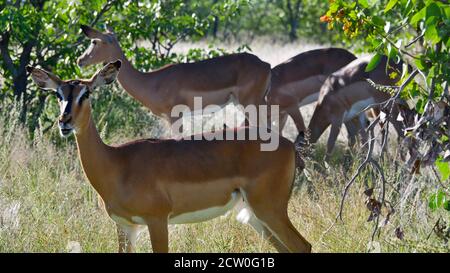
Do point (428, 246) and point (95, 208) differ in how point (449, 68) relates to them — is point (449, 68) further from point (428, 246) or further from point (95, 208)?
point (95, 208)

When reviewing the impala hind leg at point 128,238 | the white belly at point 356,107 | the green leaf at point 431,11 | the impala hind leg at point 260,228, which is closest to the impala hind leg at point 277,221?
the impala hind leg at point 260,228

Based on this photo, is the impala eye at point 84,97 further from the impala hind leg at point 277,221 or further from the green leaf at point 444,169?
the green leaf at point 444,169

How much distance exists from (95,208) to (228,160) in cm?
133

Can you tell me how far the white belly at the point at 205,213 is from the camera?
5.70m

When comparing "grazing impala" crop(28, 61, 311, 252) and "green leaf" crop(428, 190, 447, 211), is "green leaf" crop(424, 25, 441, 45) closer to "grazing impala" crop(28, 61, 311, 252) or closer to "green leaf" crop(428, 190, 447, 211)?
"green leaf" crop(428, 190, 447, 211)

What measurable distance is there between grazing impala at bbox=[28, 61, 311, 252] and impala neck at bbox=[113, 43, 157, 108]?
440 centimetres

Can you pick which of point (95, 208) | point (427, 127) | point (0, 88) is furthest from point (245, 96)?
point (427, 127)

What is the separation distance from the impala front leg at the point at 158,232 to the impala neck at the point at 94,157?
353 millimetres

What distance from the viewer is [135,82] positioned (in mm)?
10336

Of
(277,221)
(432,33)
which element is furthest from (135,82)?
(432,33)

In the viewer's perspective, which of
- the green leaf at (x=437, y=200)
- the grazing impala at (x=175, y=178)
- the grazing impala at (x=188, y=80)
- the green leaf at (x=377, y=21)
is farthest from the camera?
the grazing impala at (x=188, y=80)

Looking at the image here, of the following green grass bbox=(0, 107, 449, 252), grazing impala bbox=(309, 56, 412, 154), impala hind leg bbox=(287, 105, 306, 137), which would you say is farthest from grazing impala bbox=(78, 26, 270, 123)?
green grass bbox=(0, 107, 449, 252)

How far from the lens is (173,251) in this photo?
6078 millimetres

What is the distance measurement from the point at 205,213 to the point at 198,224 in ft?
2.75
